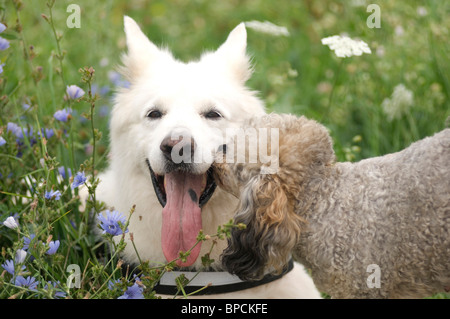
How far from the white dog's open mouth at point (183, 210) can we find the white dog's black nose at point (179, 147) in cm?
15

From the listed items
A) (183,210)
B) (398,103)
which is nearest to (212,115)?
(183,210)

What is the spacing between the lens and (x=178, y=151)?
8.95ft

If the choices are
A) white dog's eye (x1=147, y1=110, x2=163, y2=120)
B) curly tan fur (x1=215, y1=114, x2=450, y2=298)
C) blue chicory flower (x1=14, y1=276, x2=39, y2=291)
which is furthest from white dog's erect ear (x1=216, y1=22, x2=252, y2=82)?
blue chicory flower (x1=14, y1=276, x2=39, y2=291)

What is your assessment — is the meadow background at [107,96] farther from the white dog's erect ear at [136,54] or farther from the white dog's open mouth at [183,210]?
the white dog's erect ear at [136,54]

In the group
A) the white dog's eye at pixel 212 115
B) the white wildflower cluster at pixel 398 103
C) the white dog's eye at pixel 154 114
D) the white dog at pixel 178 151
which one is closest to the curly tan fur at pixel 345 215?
the white dog at pixel 178 151

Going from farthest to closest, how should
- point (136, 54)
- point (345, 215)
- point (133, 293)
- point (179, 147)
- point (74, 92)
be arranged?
point (136, 54), point (74, 92), point (179, 147), point (133, 293), point (345, 215)

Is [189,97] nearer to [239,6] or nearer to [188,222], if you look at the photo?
[188,222]

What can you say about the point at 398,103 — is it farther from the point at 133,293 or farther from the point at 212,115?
the point at 133,293

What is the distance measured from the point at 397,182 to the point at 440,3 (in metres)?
3.31

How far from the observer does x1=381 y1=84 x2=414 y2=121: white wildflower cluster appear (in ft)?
14.4

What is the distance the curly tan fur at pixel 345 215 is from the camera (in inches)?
87.9

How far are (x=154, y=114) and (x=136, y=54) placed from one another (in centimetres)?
50

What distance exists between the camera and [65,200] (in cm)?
330
